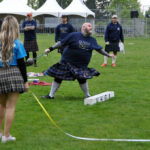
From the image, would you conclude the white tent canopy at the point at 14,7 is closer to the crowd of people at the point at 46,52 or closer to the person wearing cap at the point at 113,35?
the crowd of people at the point at 46,52

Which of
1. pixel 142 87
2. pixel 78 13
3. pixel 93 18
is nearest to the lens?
pixel 142 87

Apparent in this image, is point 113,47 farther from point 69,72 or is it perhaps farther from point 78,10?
point 78,10

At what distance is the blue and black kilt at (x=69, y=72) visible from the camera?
7.16 metres

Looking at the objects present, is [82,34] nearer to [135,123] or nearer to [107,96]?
[107,96]

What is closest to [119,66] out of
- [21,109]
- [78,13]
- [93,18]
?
[21,109]

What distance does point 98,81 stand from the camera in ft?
33.2

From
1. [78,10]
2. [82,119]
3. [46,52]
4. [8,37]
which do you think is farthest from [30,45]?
[78,10]


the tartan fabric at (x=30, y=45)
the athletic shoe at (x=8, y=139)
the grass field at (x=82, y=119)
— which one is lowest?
the grass field at (x=82, y=119)

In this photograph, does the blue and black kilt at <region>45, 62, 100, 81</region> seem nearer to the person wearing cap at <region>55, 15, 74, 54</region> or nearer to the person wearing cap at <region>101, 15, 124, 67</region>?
the person wearing cap at <region>55, 15, 74, 54</region>

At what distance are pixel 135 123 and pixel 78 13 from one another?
30.0 meters

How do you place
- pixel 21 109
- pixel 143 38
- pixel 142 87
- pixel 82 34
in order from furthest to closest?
pixel 143 38, pixel 142 87, pixel 82 34, pixel 21 109

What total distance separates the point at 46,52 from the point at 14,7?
2823 centimetres

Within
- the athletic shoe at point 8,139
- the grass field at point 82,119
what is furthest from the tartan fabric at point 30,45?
the athletic shoe at point 8,139

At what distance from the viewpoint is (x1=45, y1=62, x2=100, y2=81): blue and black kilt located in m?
7.16
